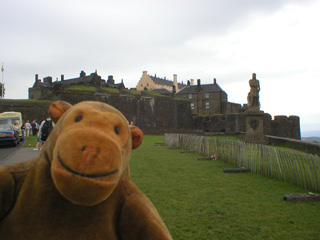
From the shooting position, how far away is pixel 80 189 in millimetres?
1465

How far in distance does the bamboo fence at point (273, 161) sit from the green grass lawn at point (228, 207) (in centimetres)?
32

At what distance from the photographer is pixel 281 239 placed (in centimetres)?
403

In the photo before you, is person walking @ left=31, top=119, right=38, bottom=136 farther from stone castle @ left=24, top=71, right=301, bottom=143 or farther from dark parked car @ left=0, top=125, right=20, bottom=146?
dark parked car @ left=0, top=125, right=20, bottom=146

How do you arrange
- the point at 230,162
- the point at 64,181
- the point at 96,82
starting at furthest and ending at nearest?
the point at 96,82 → the point at 230,162 → the point at 64,181

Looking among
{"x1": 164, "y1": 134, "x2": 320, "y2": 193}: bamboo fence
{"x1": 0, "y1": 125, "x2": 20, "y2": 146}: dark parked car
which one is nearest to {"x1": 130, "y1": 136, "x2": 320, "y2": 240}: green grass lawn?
{"x1": 164, "y1": 134, "x2": 320, "y2": 193}: bamboo fence

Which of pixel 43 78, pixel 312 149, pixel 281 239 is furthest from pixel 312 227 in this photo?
pixel 43 78

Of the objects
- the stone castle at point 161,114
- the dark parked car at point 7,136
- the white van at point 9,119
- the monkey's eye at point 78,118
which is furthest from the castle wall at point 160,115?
the monkey's eye at point 78,118

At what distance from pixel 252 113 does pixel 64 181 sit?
18327 mm

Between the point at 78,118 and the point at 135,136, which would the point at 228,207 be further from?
the point at 78,118

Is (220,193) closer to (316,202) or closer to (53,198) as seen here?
(316,202)

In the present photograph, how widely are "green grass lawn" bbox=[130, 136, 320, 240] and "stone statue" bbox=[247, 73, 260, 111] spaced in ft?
35.1

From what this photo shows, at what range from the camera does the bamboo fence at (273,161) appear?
6.94m

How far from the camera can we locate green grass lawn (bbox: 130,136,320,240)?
428 cm

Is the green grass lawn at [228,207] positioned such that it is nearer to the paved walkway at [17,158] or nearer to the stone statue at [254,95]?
the paved walkway at [17,158]
